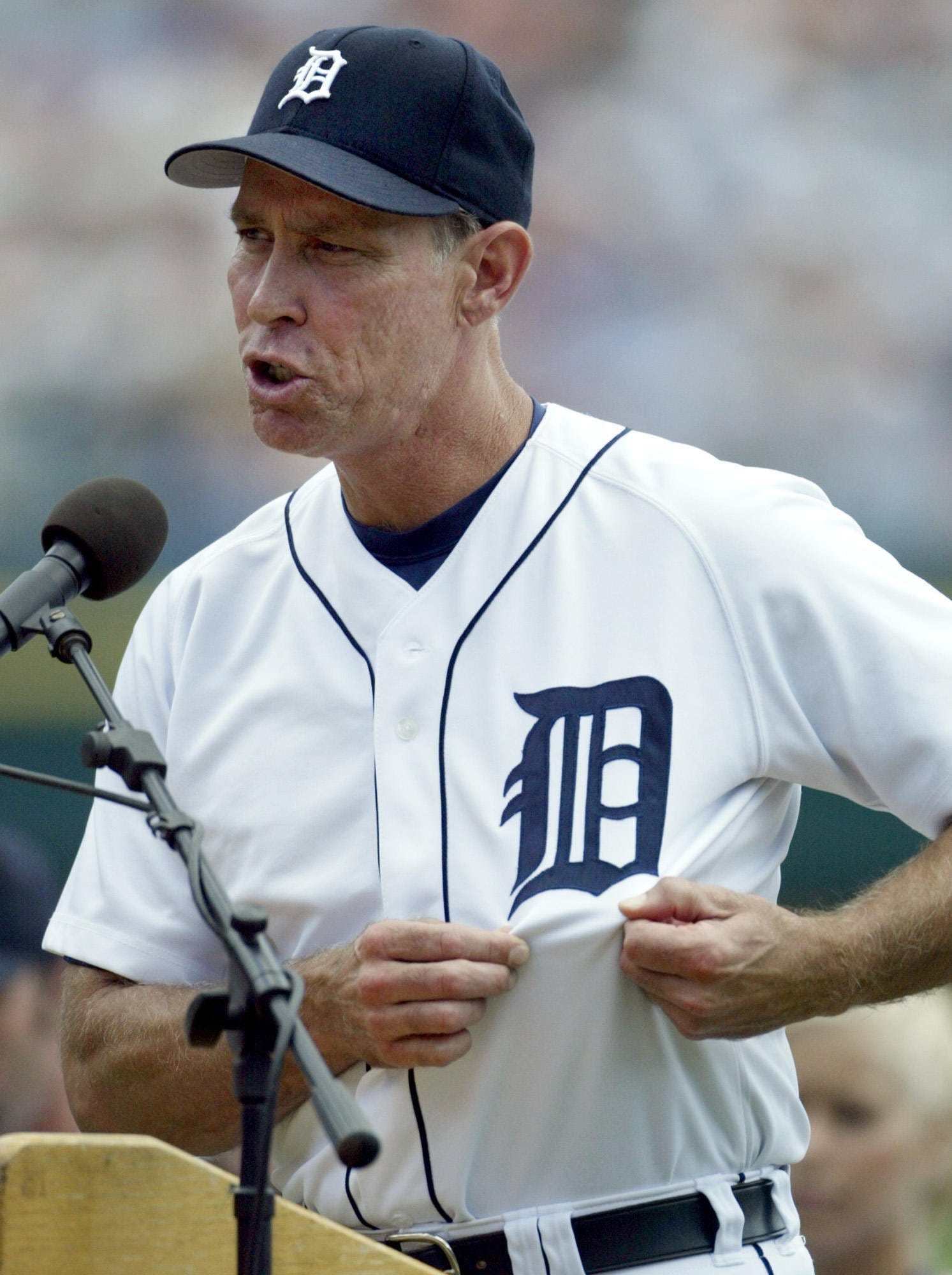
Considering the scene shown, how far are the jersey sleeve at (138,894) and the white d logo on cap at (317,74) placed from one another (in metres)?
0.65

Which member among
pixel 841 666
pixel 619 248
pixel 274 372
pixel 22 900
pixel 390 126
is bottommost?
pixel 22 900

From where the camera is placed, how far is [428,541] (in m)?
2.01

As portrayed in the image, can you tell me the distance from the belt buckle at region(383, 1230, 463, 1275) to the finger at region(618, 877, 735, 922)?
0.38m

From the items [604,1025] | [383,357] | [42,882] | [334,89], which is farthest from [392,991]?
[42,882]

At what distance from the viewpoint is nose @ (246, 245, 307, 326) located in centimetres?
186

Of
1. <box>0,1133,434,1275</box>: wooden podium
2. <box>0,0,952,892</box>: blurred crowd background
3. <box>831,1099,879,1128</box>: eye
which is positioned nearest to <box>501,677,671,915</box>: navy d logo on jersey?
<box>0,1133,434,1275</box>: wooden podium

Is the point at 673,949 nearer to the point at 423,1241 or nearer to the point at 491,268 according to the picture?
the point at 423,1241

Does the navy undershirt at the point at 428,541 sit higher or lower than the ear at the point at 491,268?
lower

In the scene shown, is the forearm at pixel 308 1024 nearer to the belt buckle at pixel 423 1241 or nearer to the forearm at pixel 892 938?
the belt buckle at pixel 423 1241

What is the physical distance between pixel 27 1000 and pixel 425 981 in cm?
221

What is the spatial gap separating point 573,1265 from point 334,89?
4.45 ft

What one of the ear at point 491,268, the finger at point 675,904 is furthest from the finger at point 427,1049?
the ear at point 491,268

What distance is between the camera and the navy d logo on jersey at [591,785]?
1.75m

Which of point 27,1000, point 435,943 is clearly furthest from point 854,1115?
point 435,943
